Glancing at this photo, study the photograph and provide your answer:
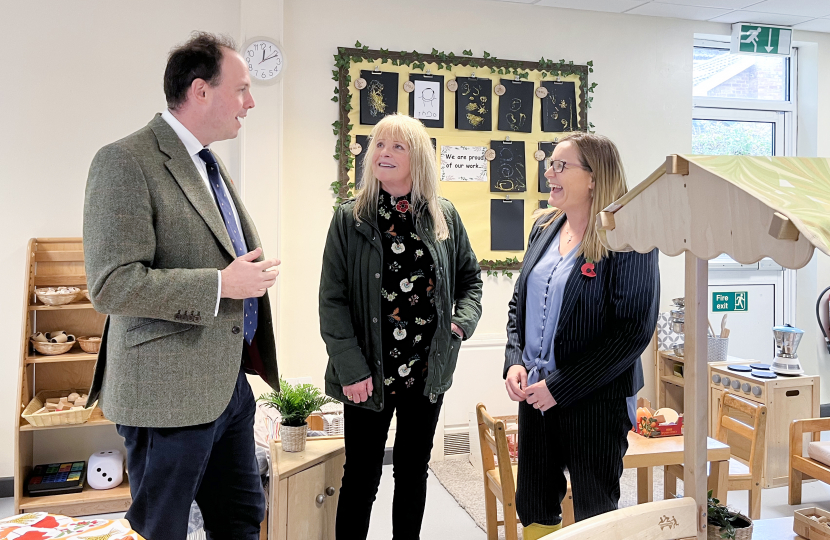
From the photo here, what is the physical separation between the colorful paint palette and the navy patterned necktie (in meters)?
1.90

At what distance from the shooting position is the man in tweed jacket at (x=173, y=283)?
1443mm

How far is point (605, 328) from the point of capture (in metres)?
1.84

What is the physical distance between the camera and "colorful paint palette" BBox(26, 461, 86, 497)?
9.74ft

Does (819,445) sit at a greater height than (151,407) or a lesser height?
lesser

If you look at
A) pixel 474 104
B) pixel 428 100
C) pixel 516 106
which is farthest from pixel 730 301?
pixel 428 100

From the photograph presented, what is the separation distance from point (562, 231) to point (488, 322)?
1933 mm

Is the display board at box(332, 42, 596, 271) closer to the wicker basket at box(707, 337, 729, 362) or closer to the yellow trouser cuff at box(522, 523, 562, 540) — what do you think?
the wicker basket at box(707, 337, 729, 362)

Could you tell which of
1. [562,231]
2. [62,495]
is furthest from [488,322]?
[62,495]

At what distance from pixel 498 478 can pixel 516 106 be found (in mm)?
2326

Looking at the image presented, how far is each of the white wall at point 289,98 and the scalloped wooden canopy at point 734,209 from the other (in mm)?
2667

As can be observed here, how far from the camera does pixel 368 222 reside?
2.04 m

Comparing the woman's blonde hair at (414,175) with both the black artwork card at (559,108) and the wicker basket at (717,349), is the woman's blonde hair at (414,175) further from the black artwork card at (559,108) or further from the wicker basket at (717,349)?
the wicker basket at (717,349)

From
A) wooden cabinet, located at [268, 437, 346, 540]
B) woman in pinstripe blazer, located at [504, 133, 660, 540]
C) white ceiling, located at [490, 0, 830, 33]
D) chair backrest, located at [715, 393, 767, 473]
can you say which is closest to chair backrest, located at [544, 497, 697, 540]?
woman in pinstripe blazer, located at [504, 133, 660, 540]

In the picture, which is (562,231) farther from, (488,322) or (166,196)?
(488,322)
